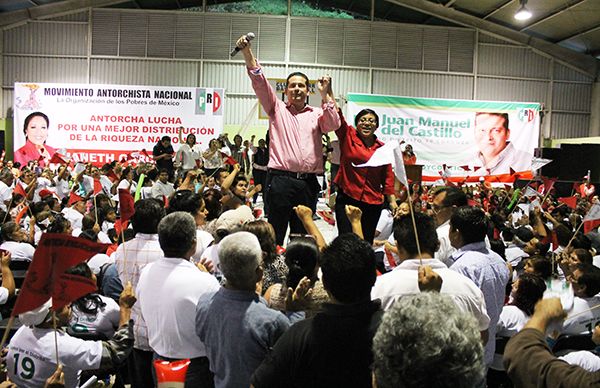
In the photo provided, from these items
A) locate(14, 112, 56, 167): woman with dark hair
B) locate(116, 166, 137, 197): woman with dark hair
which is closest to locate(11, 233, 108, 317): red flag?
locate(116, 166, 137, 197): woman with dark hair

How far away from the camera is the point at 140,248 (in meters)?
3.39

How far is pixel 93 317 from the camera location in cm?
349

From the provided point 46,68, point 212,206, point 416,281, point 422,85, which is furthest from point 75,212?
point 422,85

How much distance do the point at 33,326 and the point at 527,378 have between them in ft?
6.98

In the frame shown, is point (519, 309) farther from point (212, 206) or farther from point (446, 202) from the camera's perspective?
point (212, 206)

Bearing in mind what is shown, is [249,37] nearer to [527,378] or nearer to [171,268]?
[171,268]

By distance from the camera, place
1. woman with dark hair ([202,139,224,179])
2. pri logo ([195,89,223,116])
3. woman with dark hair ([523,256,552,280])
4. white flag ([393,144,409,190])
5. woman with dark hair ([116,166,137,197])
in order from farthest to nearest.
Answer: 1. pri logo ([195,89,223,116])
2. woman with dark hair ([202,139,224,179])
3. woman with dark hair ([116,166,137,197])
4. woman with dark hair ([523,256,552,280])
5. white flag ([393,144,409,190])

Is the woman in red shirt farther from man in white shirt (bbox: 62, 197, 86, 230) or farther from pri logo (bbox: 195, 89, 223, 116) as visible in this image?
pri logo (bbox: 195, 89, 223, 116)

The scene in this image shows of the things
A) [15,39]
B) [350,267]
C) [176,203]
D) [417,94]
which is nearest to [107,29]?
[15,39]

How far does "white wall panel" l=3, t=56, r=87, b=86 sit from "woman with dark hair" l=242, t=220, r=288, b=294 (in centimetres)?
1650

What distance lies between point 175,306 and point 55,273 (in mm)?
570

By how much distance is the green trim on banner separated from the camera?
52.8 feet

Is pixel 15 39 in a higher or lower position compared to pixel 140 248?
higher

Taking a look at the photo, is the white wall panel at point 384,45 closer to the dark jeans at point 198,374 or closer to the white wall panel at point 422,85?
the white wall panel at point 422,85
